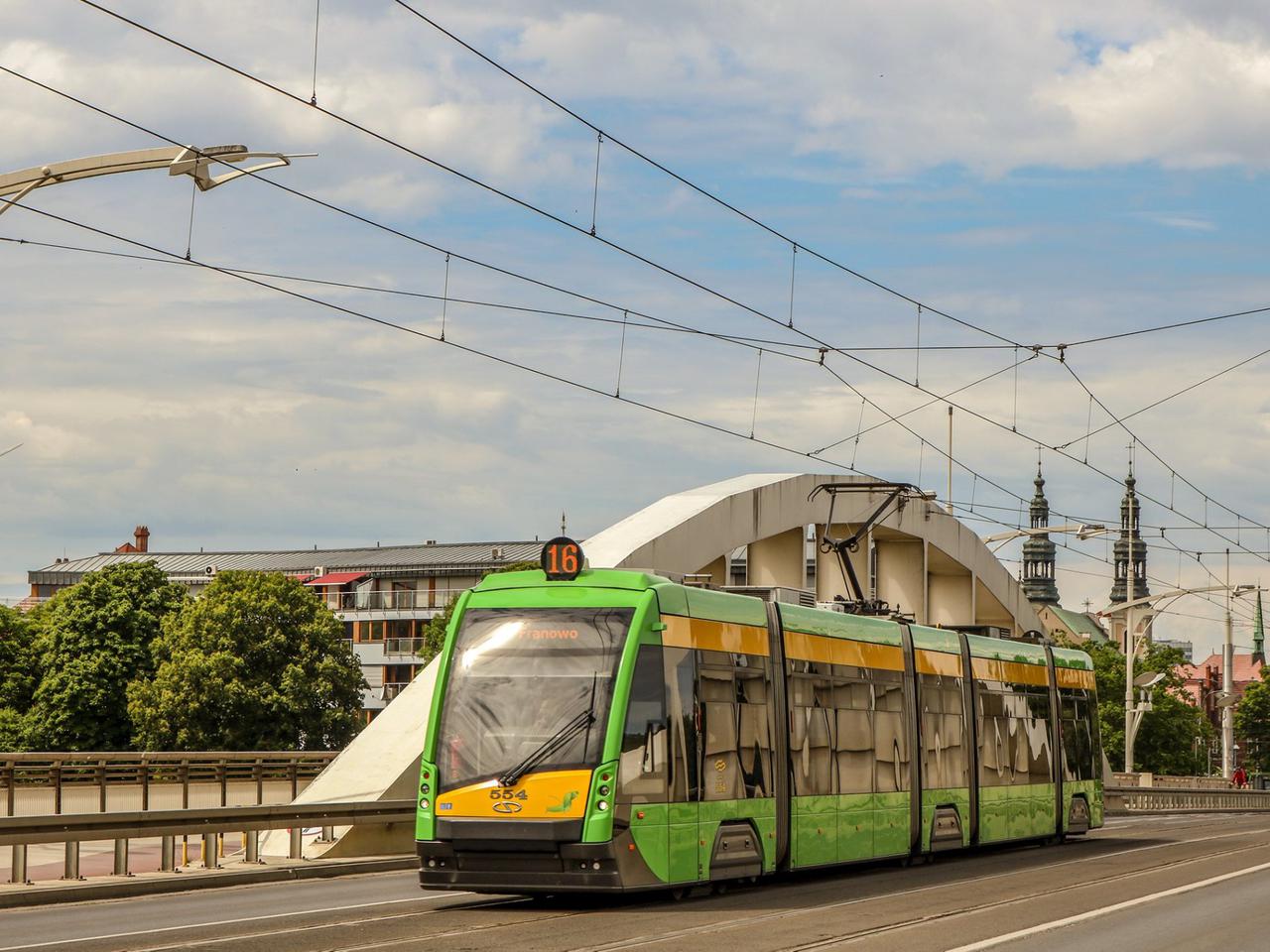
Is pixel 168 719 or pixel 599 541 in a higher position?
pixel 599 541

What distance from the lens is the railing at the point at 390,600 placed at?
114825mm

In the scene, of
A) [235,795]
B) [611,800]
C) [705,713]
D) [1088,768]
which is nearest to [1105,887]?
[705,713]

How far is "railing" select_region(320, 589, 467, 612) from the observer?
115 metres

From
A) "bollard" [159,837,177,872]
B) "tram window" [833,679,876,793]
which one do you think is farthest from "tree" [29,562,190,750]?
"tram window" [833,679,876,793]

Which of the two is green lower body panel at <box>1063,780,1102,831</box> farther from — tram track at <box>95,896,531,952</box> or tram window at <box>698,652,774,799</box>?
tram track at <box>95,896,531,952</box>

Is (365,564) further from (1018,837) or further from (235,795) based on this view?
(1018,837)

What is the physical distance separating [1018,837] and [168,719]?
46.1 meters

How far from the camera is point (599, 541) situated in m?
30.7

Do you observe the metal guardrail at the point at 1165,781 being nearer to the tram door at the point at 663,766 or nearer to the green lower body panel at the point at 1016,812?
the green lower body panel at the point at 1016,812

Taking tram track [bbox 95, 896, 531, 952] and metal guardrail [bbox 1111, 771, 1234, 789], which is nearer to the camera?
tram track [bbox 95, 896, 531, 952]

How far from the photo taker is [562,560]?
54.1ft

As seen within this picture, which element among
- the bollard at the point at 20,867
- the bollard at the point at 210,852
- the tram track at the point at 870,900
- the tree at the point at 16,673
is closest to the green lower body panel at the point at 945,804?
the tram track at the point at 870,900

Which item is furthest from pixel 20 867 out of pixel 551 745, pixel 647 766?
pixel 647 766

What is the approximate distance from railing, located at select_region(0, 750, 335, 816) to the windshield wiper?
11734 mm
